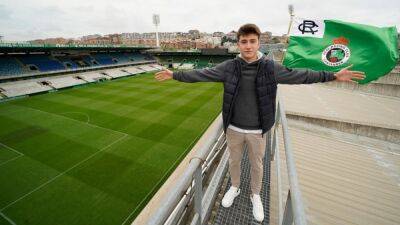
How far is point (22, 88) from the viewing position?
28.3 meters

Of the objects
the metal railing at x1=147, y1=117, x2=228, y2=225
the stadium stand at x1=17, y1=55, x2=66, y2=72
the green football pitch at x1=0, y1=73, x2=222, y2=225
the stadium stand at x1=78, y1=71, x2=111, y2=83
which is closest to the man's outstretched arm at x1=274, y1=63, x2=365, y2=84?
the metal railing at x1=147, y1=117, x2=228, y2=225

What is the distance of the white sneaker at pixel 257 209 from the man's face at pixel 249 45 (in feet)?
5.92

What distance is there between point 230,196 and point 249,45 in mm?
1970

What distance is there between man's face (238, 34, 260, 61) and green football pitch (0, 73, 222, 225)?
8.68 metres

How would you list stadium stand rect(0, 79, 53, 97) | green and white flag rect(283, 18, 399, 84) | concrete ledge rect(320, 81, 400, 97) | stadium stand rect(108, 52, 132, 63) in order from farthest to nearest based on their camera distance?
stadium stand rect(108, 52, 132, 63), stadium stand rect(0, 79, 53, 97), concrete ledge rect(320, 81, 400, 97), green and white flag rect(283, 18, 399, 84)

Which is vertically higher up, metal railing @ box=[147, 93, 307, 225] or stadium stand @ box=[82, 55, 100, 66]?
stadium stand @ box=[82, 55, 100, 66]

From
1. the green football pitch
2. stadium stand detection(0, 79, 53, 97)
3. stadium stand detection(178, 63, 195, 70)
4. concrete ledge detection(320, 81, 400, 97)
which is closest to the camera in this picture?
the green football pitch

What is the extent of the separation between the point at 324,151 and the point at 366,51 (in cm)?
366

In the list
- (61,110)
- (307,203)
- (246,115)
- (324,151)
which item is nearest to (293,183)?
(246,115)

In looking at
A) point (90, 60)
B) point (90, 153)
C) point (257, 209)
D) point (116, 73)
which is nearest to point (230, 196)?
point (257, 209)

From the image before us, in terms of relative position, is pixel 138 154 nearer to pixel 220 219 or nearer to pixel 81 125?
pixel 81 125

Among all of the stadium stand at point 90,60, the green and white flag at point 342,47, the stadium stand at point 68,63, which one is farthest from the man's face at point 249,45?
the stadium stand at point 90,60

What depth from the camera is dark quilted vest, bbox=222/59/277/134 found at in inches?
105

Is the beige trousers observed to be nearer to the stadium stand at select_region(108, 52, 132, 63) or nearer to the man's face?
the man's face
